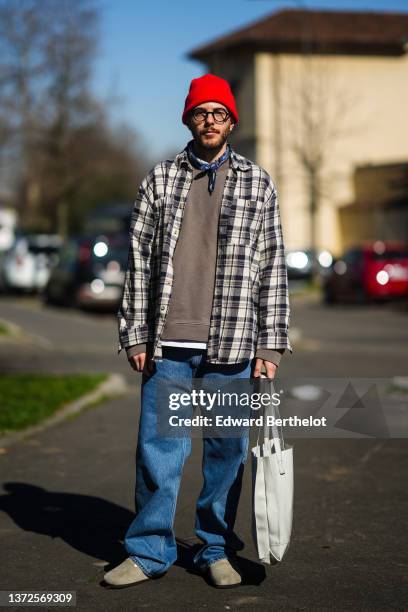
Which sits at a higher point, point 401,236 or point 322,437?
point 401,236

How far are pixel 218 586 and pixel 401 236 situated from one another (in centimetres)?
3715

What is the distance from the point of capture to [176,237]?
438cm

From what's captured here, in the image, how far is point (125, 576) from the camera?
441cm

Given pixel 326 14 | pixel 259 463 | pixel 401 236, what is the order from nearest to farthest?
pixel 259 463
pixel 401 236
pixel 326 14

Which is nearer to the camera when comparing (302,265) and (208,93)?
(208,93)

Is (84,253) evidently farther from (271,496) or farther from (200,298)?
(271,496)

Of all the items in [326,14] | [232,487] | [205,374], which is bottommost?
[232,487]

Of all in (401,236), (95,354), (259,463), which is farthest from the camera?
(401,236)

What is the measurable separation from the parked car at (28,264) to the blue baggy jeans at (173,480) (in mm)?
26421

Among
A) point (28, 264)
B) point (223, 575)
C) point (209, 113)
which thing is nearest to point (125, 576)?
point (223, 575)

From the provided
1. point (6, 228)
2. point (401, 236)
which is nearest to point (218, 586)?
point (401, 236)

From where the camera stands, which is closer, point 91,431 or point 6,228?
point 91,431

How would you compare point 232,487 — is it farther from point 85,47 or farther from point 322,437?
point 85,47

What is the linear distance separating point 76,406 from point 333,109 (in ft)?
118
